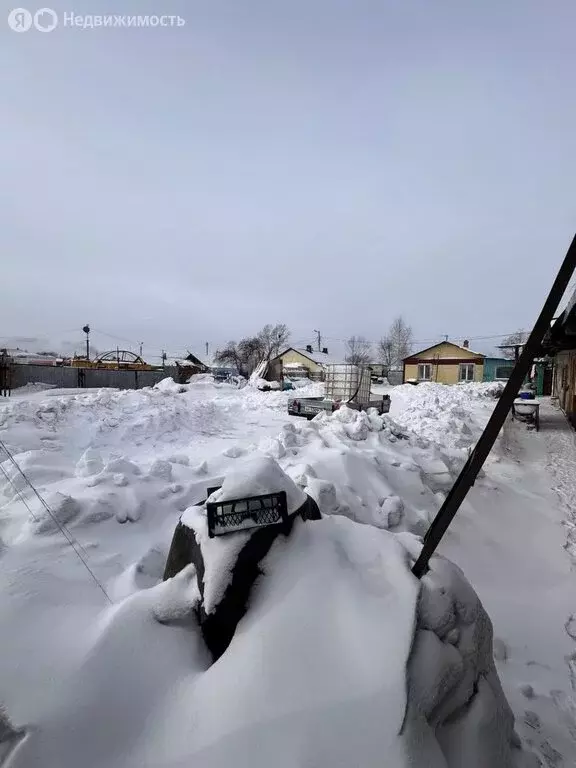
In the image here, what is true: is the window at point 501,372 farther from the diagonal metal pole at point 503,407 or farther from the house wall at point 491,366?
the diagonal metal pole at point 503,407

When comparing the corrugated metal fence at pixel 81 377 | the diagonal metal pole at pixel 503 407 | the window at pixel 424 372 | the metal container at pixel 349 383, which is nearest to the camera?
the diagonal metal pole at pixel 503 407

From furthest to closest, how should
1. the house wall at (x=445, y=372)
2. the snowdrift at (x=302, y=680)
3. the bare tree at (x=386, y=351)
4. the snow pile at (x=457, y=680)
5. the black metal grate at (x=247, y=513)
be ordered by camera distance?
the bare tree at (x=386, y=351), the house wall at (x=445, y=372), the black metal grate at (x=247, y=513), the snow pile at (x=457, y=680), the snowdrift at (x=302, y=680)

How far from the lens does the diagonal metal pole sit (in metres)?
2.34

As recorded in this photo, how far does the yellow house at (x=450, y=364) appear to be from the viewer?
41.1m

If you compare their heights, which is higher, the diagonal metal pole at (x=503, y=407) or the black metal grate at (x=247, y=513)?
the diagonal metal pole at (x=503, y=407)

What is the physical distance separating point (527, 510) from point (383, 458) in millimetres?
2833

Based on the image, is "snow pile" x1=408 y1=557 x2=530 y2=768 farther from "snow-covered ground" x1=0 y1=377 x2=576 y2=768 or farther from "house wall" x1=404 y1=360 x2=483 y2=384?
"house wall" x1=404 y1=360 x2=483 y2=384

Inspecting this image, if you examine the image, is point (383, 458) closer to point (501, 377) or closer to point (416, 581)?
point (416, 581)

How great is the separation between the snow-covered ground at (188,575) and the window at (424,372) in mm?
32422

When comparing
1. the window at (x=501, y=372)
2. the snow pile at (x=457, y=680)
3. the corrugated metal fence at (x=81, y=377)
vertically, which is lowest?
the snow pile at (x=457, y=680)

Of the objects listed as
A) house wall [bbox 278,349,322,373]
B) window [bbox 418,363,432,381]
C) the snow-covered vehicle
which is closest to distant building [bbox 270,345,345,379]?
house wall [bbox 278,349,322,373]

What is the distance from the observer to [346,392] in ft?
46.9

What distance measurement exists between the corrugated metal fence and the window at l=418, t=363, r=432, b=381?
27.3m

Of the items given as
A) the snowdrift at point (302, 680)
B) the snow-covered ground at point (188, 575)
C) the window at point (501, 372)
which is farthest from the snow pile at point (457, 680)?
the window at point (501, 372)
